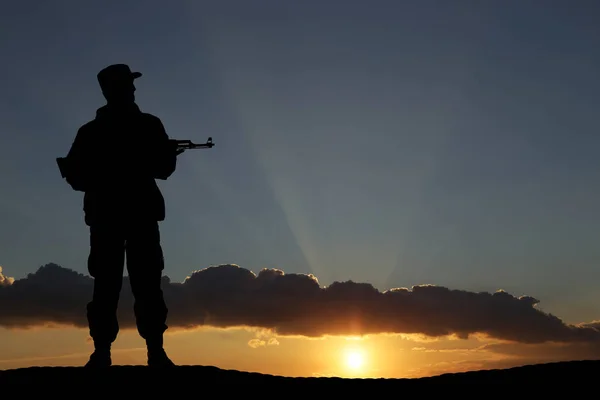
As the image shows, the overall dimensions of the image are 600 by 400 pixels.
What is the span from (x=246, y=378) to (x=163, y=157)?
11.9 ft

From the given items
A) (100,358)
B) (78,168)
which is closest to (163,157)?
(78,168)

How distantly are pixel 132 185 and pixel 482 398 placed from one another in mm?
5954

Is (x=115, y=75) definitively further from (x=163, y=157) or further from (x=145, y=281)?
(x=145, y=281)

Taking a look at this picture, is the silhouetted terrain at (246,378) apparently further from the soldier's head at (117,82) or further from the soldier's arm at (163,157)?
the soldier's head at (117,82)

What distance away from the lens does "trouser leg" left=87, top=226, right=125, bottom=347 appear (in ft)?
33.4

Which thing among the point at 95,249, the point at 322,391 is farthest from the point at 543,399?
the point at 95,249

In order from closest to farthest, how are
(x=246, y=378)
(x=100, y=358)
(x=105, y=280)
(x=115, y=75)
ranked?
(x=246, y=378) → (x=100, y=358) → (x=105, y=280) → (x=115, y=75)

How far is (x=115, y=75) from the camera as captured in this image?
1049 cm

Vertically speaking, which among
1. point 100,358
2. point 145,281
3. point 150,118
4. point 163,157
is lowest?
point 100,358

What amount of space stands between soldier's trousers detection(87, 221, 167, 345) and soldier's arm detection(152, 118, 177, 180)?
822 millimetres

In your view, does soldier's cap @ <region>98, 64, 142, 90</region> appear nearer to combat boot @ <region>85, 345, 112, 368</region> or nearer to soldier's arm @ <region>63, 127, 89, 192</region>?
soldier's arm @ <region>63, 127, 89, 192</region>

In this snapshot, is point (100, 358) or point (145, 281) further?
point (145, 281)

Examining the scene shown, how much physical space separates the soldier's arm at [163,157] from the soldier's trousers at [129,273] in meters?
0.82

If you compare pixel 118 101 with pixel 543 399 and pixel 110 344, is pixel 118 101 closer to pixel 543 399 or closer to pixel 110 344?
A: pixel 110 344
